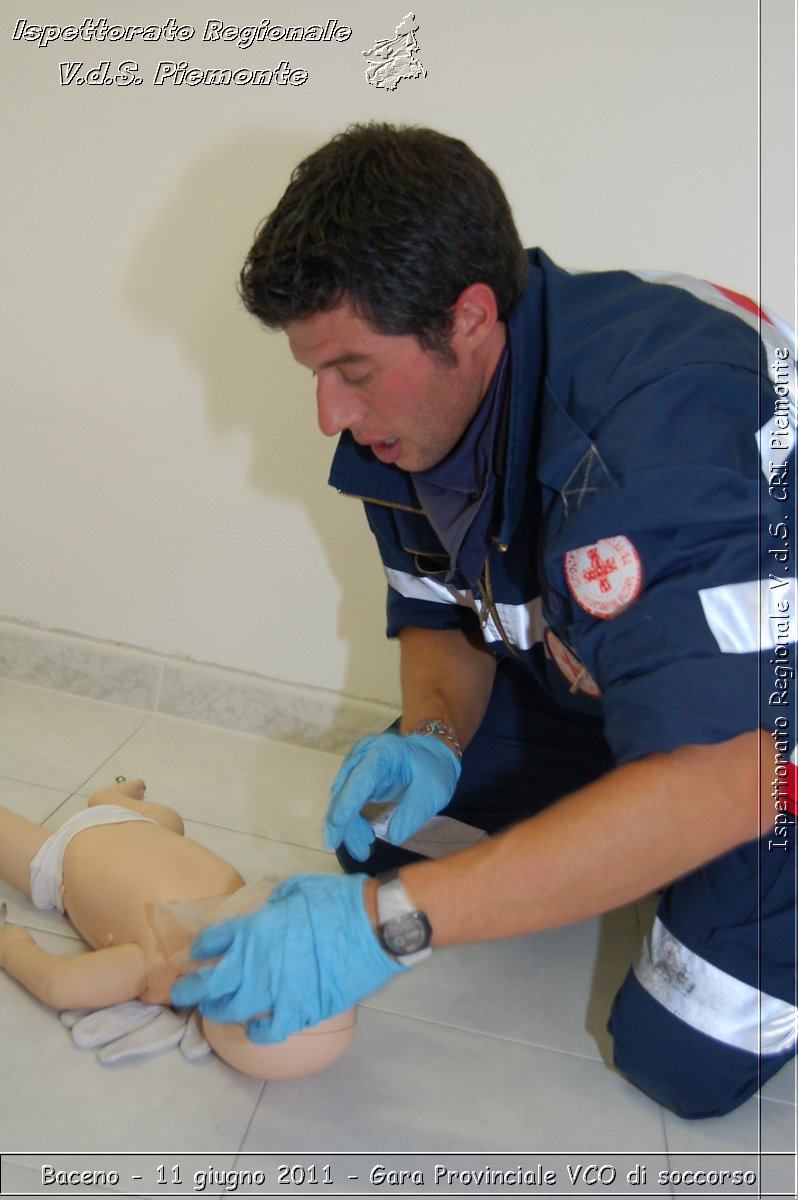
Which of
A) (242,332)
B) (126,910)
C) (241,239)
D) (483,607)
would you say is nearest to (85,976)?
(126,910)

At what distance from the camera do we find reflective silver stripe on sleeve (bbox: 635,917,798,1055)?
135cm

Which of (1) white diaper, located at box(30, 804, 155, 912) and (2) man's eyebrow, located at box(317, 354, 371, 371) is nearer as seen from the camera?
(2) man's eyebrow, located at box(317, 354, 371, 371)

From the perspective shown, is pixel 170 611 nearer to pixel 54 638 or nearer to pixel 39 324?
pixel 54 638

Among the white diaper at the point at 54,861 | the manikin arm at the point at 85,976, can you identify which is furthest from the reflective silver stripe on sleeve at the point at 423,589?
the manikin arm at the point at 85,976

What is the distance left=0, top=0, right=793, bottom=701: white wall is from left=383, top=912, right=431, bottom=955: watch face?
37.8 inches

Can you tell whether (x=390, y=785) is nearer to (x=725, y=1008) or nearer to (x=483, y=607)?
(x=483, y=607)

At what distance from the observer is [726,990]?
136 centimetres

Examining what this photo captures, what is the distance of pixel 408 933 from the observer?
1.16m

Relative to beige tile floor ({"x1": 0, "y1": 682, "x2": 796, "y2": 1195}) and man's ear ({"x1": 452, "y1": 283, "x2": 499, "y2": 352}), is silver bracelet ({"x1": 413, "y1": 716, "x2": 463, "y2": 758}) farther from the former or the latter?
man's ear ({"x1": 452, "y1": 283, "x2": 499, "y2": 352})

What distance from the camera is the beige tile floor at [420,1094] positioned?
1.24 metres

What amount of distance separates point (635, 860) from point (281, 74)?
1412 millimetres

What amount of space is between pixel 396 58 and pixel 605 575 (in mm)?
1062

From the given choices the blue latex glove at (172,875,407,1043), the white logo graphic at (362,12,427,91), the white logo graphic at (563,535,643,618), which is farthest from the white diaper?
the white logo graphic at (362,12,427,91)

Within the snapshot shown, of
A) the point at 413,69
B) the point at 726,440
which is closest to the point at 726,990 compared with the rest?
the point at 726,440
